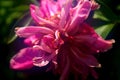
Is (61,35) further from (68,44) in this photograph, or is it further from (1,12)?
(1,12)

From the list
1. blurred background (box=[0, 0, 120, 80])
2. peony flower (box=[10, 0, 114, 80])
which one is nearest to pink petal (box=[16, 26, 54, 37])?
peony flower (box=[10, 0, 114, 80])

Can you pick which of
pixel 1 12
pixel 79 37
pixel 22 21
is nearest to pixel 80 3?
pixel 79 37

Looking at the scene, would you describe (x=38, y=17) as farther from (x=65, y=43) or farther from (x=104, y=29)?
(x=104, y=29)

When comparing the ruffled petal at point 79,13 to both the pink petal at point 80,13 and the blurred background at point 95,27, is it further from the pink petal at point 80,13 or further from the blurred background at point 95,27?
the blurred background at point 95,27

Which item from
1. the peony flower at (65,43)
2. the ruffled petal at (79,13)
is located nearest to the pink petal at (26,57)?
the peony flower at (65,43)

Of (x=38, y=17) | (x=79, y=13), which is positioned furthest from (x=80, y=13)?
(x=38, y=17)

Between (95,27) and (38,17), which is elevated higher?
(38,17)

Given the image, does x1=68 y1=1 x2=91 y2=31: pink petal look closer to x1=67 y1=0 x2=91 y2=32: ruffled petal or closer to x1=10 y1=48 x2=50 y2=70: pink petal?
x1=67 y1=0 x2=91 y2=32: ruffled petal
